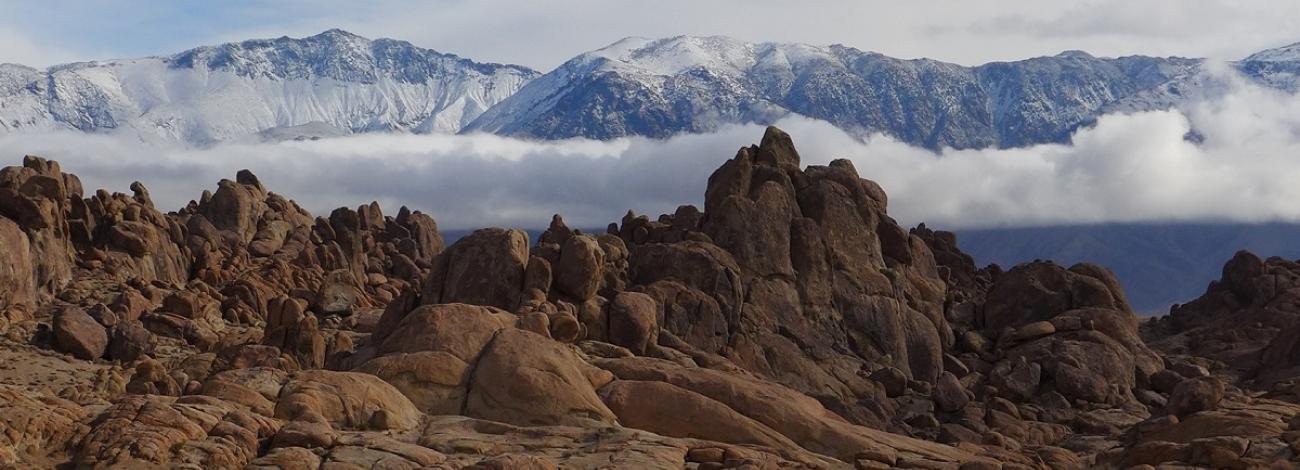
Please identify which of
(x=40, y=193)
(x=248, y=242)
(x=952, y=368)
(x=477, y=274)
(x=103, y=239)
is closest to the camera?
(x=477, y=274)

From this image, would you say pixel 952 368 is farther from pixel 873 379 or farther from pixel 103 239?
pixel 103 239

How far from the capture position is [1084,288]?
4983 inches

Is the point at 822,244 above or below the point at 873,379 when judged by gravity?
above

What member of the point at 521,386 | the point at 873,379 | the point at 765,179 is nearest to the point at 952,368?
the point at 873,379

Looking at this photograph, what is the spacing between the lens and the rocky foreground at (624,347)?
54000mm

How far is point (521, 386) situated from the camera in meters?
60.8

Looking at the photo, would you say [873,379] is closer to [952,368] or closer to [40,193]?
[952,368]

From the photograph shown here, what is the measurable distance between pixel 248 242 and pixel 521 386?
11301 cm

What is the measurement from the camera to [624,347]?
279ft

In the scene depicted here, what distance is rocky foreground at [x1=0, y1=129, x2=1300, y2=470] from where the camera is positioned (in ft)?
177

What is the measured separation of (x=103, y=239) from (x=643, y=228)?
4697 cm

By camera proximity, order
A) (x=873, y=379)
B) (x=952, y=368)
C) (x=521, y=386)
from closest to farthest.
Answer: (x=521, y=386) → (x=873, y=379) → (x=952, y=368)

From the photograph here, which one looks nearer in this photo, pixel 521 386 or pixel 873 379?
pixel 521 386

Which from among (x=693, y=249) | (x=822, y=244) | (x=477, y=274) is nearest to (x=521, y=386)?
(x=477, y=274)
